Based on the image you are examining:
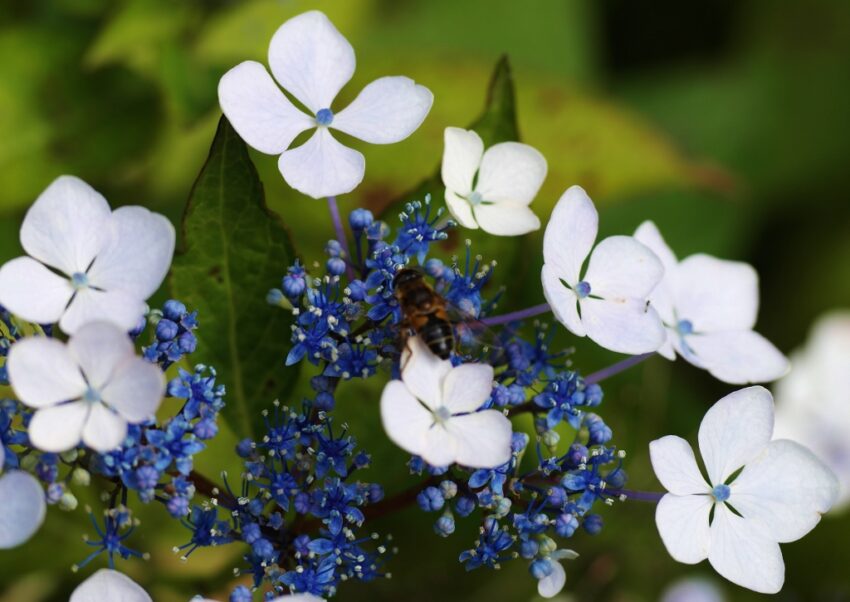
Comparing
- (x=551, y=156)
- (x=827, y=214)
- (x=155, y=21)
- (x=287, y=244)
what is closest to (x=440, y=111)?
(x=551, y=156)

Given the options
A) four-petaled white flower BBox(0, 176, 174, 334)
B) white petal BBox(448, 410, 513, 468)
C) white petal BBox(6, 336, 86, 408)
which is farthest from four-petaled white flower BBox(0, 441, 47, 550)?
white petal BBox(448, 410, 513, 468)

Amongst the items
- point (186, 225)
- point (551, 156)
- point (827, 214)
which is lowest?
point (827, 214)

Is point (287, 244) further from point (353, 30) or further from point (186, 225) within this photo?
point (353, 30)

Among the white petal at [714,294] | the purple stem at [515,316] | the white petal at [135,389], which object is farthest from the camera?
the white petal at [714,294]

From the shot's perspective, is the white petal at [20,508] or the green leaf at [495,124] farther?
the green leaf at [495,124]

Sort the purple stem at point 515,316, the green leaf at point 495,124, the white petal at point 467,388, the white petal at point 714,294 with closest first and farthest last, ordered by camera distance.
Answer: the white petal at point 467,388 < the purple stem at point 515,316 < the green leaf at point 495,124 < the white petal at point 714,294

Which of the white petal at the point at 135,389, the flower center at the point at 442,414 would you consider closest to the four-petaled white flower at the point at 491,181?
the flower center at the point at 442,414

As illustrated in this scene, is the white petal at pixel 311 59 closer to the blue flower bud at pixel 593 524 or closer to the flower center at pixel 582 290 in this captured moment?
the flower center at pixel 582 290
